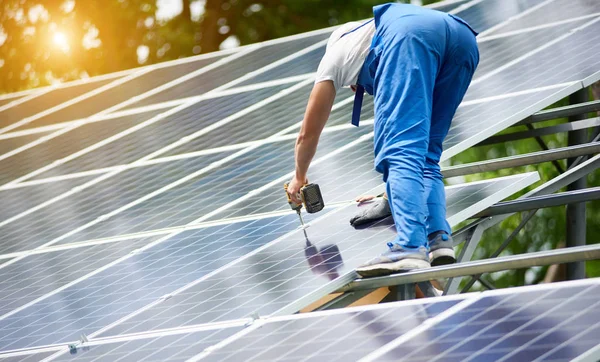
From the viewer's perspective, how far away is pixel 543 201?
23.4 ft

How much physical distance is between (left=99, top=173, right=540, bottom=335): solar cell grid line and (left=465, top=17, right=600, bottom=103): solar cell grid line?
84.1 inches

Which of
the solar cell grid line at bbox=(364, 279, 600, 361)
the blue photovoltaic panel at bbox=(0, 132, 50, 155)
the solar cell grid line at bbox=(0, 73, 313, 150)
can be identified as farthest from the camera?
the blue photovoltaic panel at bbox=(0, 132, 50, 155)

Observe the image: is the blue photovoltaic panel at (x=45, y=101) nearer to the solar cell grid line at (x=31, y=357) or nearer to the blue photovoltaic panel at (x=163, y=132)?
the blue photovoltaic panel at (x=163, y=132)

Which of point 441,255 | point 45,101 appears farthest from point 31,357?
point 45,101

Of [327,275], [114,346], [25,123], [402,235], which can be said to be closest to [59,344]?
[114,346]

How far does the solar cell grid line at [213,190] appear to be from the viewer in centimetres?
854

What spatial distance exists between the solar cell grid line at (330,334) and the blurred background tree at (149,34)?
60.9ft

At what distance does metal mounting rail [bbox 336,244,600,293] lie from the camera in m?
5.48

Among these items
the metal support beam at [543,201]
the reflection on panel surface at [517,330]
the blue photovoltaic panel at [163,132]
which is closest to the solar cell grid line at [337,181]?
the metal support beam at [543,201]

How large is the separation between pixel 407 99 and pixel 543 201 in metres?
1.59

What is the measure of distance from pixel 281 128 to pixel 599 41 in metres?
3.26

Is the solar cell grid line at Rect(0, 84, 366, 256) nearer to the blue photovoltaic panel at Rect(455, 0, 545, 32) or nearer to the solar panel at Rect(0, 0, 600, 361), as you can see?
the solar panel at Rect(0, 0, 600, 361)

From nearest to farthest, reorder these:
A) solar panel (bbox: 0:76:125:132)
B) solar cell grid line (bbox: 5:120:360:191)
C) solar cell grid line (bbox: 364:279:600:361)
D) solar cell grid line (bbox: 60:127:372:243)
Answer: solar cell grid line (bbox: 364:279:600:361), solar cell grid line (bbox: 60:127:372:243), solar cell grid line (bbox: 5:120:360:191), solar panel (bbox: 0:76:125:132)

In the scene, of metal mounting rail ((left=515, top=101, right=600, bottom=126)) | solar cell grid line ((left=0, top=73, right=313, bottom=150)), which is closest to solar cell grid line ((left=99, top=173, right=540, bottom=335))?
metal mounting rail ((left=515, top=101, right=600, bottom=126))
